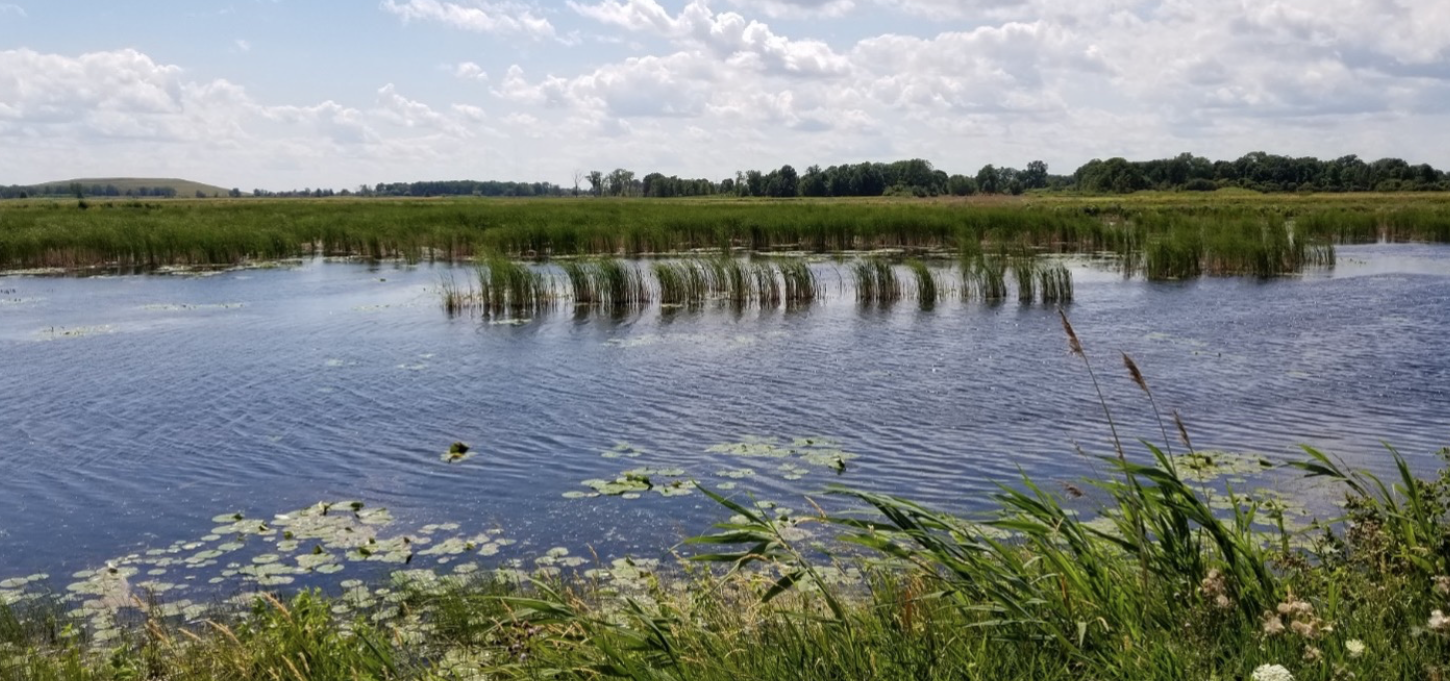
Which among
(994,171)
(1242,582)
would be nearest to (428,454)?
(1242,582)

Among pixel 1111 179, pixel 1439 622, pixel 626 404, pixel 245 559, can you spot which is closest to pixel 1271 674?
pixel 1439 622

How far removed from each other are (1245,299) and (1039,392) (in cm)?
1254

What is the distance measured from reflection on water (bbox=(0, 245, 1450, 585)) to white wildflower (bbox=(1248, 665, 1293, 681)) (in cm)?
568

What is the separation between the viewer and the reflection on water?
10.0 metres

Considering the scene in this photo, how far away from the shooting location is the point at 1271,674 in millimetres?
3082

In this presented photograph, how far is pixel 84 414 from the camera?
14031mm

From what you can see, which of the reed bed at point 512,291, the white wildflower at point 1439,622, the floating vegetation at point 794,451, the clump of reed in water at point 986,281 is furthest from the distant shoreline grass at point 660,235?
the white wildflower at point 1439,622

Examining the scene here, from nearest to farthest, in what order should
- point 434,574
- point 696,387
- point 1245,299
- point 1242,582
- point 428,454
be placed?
point 1242,582
point 434,574
point 428,454
point 696,387
point 1245,299

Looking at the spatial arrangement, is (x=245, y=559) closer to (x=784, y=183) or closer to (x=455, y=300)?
(x=455, y=300)

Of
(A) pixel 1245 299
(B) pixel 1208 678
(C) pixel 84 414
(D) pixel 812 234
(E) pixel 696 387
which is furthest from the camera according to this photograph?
(D) pixel 812 234

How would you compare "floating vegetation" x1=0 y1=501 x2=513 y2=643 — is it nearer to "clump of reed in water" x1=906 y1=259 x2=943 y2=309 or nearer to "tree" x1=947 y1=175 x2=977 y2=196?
"clump of reed in water" x1=906 y1=259 x2=943 y2=309

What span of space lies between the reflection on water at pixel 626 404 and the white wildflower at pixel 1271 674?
568 cm

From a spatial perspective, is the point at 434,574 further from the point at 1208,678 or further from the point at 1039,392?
the point at 1039,392

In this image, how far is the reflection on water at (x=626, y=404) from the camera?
1001 cm
